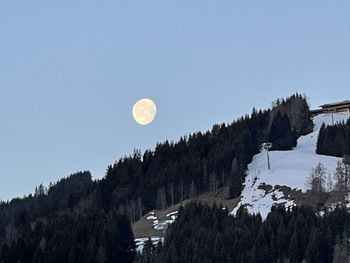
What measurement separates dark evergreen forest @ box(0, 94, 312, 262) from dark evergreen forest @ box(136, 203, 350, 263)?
49.8 feet

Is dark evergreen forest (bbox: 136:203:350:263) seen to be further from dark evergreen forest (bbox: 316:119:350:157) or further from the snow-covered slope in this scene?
dark evergreen forest (bbox: 316:119:350:157)

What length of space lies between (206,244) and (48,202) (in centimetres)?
10889

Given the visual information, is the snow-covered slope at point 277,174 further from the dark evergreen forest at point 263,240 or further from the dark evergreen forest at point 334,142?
the dark evergreen forest at point 263,240

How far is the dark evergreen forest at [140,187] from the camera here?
114 m

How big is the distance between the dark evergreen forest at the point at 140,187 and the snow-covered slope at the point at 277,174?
10.9 feet

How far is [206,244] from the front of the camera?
9644cm

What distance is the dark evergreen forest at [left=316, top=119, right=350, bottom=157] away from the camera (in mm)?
163375

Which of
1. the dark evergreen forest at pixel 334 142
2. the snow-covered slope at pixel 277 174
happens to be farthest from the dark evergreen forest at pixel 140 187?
the dark evergreen forest at pixel 334 142

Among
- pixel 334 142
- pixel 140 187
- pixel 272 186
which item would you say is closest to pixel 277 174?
pixel 272 186

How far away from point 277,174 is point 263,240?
171 feet

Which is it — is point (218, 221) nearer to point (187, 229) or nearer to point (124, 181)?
point (187, 229)

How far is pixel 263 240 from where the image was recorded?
94.1m

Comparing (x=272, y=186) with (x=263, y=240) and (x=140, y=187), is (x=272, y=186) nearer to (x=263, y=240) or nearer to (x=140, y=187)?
(x=263, y=240)

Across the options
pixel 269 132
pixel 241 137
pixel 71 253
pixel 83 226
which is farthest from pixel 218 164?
pixel 71 253
